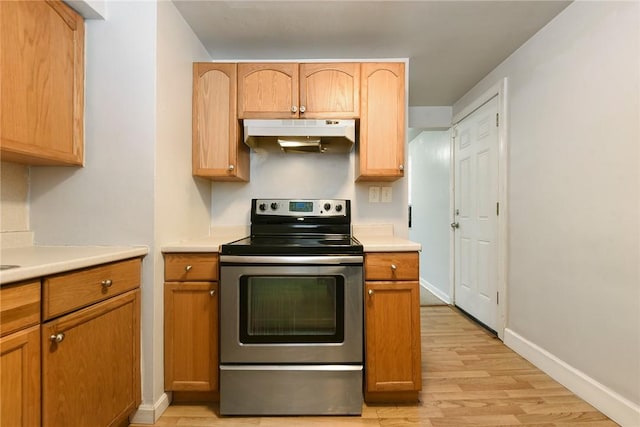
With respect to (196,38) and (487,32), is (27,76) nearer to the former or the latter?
(196,38)

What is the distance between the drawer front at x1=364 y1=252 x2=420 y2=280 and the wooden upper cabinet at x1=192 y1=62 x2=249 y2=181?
3.54 ft

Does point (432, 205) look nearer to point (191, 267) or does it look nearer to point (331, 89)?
point (331, 89)

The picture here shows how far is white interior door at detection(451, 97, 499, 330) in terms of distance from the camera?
9.20ft

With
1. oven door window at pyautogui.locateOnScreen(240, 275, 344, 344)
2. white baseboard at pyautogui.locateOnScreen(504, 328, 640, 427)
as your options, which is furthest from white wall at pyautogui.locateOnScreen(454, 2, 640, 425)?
oven door window at pyautogui.locateOnScreen(240, 275, 344, 344)

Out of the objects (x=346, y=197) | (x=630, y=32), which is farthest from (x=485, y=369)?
(x=630, y=32)

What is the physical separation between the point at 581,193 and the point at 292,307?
1777 millimetres

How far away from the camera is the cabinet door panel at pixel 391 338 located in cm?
171

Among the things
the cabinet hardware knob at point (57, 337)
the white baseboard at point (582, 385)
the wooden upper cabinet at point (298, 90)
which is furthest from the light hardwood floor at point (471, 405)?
the wooden upper cabinet at point (298, 90)

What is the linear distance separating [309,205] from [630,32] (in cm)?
196

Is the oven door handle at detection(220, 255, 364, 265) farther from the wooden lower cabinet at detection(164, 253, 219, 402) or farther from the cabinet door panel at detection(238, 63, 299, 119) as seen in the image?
the cabinet door panel at detection(238, 63, 299, 119)

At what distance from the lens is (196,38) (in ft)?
7.18

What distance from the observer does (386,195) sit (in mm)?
2432

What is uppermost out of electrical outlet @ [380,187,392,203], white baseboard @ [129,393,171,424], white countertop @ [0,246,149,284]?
electrical outlet @ [380,187,392,203]

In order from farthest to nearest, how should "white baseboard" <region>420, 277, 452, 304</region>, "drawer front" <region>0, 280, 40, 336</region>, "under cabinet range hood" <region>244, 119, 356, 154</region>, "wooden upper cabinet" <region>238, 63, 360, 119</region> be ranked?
"white baseboard" <region>420, 277, 452, 304</region> → "wooden upper cabinet" <region>238, 63, 360, 119</region> → "under cabinet range hood" <region>244, 119, 356, 154</region> → "drawer front" <region>0, 280, 40, 336</region>
